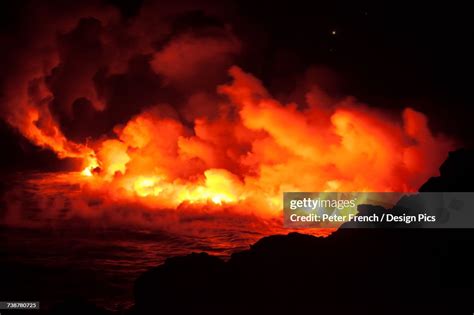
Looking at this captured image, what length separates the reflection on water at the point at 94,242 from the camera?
13000mm

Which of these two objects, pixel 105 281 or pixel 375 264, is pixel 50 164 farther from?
pixel 375 264

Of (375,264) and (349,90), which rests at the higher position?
(349,90)

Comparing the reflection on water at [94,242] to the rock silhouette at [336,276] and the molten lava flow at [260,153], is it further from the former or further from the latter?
the rock silhouette at [336,276]

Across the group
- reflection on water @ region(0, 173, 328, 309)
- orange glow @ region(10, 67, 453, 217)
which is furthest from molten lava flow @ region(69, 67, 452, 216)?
reflection on water @ region(0, 173, 328, 309)

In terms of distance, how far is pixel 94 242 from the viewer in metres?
17.6

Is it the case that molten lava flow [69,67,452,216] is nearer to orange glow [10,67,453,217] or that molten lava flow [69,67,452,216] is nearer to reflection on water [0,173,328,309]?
orange glow [10,67,453,217]

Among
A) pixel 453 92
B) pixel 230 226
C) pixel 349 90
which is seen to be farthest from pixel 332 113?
pixel 230 226

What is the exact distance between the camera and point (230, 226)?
65.3ft

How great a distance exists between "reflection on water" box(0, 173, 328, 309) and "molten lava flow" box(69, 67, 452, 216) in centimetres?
220

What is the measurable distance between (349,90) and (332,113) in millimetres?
1520

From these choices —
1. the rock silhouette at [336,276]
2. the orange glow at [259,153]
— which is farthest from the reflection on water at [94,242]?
the rock silhouette at [336,276]

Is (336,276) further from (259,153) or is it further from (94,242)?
(259,153)

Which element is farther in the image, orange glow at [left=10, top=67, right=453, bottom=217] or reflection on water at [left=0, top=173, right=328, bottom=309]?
orange glow at [left=10, top=67, right=453, bottom=217]

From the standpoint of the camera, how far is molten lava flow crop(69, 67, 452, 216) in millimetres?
21875
